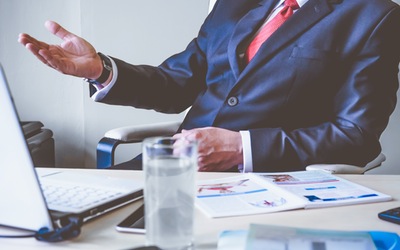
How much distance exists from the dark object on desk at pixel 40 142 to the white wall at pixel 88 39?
0.12 meters

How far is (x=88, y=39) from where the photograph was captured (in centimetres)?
238

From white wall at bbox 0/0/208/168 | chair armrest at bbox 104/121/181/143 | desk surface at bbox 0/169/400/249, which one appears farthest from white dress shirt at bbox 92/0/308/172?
white wall at bbox 0/0/208/168

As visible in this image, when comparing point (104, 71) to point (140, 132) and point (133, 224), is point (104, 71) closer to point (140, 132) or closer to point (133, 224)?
point (140, 132)

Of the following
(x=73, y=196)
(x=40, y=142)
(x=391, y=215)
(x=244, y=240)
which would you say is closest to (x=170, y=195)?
(x=244, y=240)

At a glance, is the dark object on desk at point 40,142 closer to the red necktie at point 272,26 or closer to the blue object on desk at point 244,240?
the red necktie at point 272,26

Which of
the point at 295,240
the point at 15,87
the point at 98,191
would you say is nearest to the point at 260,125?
the point at 98,191

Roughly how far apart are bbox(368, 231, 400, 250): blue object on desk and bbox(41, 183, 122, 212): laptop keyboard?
410 mm

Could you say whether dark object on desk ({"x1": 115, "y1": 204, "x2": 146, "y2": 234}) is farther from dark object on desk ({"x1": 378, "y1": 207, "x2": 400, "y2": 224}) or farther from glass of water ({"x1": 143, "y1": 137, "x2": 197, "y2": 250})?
dark object on desk ({"x1": 378, "y1": 207, "x2": 400, "y2": 224})

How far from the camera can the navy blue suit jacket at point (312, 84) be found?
1304 millimetres

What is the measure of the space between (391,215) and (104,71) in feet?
3.10

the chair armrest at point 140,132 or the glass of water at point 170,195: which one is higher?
the glass of water at point 170,195

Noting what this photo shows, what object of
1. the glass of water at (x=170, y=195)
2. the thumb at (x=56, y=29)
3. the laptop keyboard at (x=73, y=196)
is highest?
the thumb at (x=56, y=29)

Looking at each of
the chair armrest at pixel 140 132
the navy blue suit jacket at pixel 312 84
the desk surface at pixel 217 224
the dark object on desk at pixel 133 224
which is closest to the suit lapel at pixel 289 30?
the navy blue suit jacket at pixel 312 84

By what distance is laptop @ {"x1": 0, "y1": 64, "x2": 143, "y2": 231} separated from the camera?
577 millimetres
